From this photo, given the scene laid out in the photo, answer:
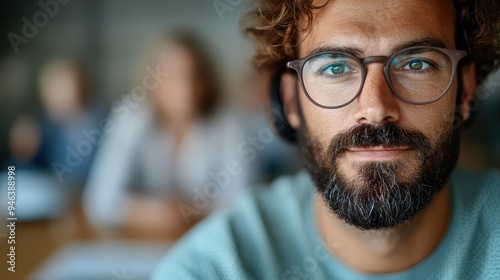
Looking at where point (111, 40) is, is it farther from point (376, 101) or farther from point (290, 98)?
point (376, 101)

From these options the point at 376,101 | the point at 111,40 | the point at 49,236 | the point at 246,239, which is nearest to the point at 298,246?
the point at 246,239

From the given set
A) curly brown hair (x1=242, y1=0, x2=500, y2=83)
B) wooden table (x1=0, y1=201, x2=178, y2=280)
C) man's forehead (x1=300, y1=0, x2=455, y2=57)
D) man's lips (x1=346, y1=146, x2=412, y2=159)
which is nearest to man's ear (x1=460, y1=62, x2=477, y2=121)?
curly brown hair (x1=242, y1=0, x2=500, y2=83)

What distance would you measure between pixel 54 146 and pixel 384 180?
1856 millimetres

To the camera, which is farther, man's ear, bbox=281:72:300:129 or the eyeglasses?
man's ear, bbox=281:72:300:129

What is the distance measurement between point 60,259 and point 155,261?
0.34m

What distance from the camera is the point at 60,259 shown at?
219 cm

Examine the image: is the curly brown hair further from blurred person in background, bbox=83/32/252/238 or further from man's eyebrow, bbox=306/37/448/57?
blurred person in background, bbox=83/32/252/238

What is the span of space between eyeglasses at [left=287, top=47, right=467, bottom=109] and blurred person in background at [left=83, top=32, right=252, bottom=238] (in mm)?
Answer: 1303

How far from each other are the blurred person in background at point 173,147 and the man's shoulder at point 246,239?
40.6 inches

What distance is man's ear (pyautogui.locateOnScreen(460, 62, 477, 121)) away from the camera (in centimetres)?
133

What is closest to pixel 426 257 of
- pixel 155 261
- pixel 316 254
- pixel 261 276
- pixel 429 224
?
pixel 429 224

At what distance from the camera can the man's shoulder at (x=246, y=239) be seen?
1.24 metres

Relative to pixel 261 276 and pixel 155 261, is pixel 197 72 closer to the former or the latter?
pixel 155 261

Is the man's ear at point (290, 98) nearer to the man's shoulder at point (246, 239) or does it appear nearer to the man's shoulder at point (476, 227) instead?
the man's shoulder at point (246, 239)
